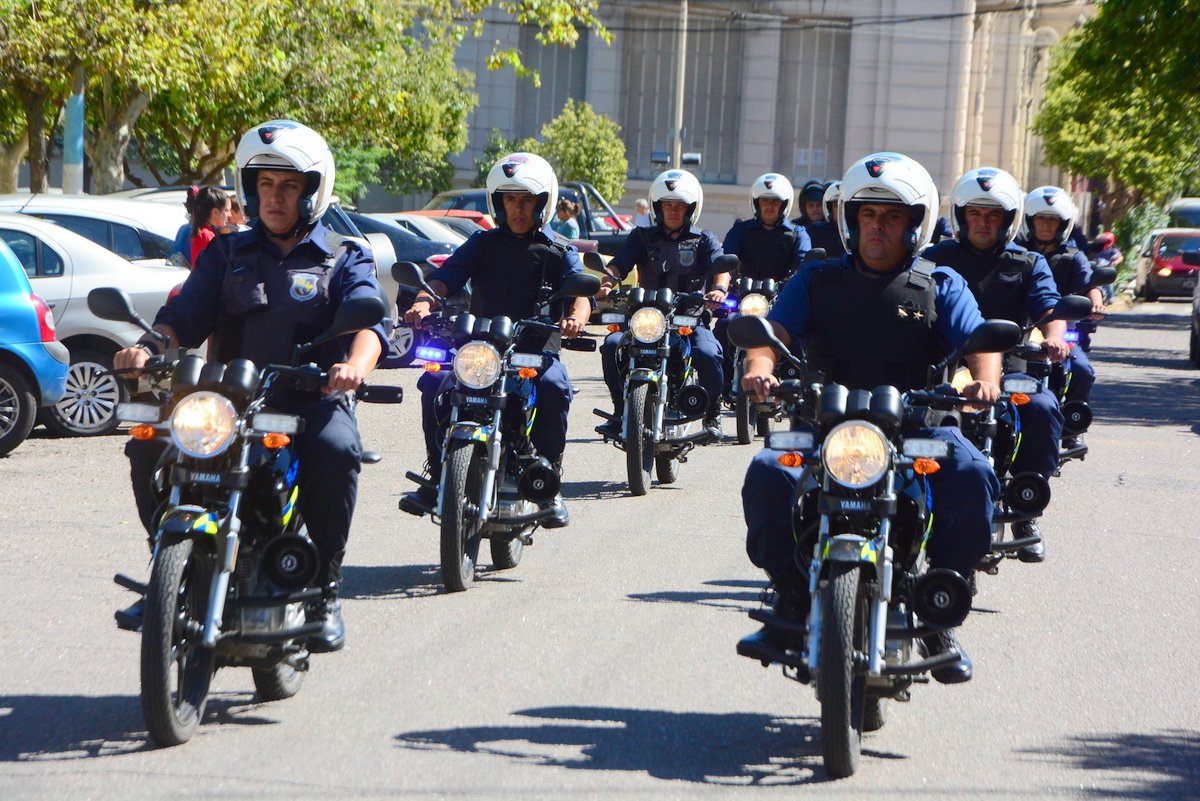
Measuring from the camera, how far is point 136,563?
8.10m

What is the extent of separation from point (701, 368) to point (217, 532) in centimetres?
666

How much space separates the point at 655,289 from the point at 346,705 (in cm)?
639

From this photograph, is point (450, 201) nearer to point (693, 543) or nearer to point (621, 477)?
A: point (621, 477)

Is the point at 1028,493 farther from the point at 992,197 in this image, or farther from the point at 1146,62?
the point at 1146,62

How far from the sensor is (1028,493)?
7.80 meters

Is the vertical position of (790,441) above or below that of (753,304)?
above

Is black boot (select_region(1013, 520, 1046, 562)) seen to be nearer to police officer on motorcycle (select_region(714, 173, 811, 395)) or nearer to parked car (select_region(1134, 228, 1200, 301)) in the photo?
police officer on motorcycle (select_region(714, 173, 811, 395))

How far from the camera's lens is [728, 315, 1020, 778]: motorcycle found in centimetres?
479

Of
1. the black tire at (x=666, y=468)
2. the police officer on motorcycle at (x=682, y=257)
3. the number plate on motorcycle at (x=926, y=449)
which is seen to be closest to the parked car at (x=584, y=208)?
the police officer on motorcycle at (x=682, y=257)

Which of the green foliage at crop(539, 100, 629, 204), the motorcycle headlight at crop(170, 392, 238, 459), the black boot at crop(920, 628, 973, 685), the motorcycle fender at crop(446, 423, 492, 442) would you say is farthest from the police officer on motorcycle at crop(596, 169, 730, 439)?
the green foliage at crop(539, 100, 629, 204)

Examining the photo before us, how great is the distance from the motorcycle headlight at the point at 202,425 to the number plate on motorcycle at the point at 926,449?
6.38ft

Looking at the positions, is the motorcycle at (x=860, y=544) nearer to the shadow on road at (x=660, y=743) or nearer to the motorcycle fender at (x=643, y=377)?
the shadow on road at (x=660, y=743)

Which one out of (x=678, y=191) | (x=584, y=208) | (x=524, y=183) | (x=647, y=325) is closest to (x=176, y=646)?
(x=524, y=183)

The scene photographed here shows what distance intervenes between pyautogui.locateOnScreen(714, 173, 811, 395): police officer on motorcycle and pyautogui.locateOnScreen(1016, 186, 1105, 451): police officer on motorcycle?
3.65m
